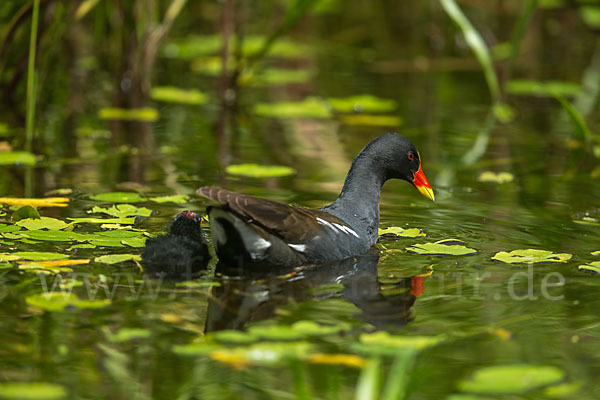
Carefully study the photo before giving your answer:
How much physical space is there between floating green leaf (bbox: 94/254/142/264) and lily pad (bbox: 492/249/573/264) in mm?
1724

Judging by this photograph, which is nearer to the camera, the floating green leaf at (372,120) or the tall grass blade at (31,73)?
the tall grass blade at (31,73)

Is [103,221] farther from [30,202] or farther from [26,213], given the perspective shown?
[30,202]

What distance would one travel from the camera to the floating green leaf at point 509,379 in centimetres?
328

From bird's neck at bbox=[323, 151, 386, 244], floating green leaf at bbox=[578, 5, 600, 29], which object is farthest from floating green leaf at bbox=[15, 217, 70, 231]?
floating green leaf at bbox=[578, 5, 600, 29]

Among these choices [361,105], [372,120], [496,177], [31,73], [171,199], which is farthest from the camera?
[361,105]

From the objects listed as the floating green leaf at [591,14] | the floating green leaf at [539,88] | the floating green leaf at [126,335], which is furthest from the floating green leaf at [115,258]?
the floating green leaf at [591,14]

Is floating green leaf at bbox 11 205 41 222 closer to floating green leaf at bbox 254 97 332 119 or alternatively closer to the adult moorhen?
the adult moorhen

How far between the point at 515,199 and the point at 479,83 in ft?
15.4

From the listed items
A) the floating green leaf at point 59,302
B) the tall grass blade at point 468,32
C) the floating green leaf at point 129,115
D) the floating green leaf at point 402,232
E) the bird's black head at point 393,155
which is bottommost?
the floating green leaf at point 59,302

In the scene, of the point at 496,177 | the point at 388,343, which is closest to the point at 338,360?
the point at 388,343

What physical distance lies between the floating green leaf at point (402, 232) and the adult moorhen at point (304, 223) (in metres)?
0.19

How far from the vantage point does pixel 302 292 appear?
14.1 ft

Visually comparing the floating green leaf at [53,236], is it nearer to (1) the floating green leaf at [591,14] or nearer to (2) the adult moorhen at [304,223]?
(2) the adult moorhen at [304,223]

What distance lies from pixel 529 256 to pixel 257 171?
2.22 m
